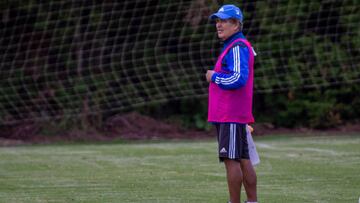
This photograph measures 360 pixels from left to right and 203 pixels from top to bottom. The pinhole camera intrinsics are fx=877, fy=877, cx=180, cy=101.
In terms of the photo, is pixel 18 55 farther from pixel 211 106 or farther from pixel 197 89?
pixel 211 106

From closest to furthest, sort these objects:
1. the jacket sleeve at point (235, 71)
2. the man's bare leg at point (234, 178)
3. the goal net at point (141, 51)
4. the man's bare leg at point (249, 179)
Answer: the jacket sleeve at point (235, 71), the man's bare leg at point (234, 178), the man's bare leg at point (249, 179), the goal net at point (141, 51)

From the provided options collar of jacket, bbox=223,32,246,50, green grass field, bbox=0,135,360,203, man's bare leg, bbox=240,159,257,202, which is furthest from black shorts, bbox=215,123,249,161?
green grass field, bbox=0,135,360,203

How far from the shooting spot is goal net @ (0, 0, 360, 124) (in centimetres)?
1418

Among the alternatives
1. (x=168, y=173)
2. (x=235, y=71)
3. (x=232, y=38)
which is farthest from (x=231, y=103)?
(x=168, y=173)

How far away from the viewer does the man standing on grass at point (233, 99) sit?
601 centimetres

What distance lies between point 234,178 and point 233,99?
0.55m

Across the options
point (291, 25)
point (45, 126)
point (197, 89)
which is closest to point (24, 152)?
point (45, 126)

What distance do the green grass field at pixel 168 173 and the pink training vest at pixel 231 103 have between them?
0.89m

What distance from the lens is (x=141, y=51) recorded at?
47.4 ft

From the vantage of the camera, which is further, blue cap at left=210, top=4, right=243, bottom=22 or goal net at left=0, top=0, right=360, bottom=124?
goal net at left=0, top=0, right=360, bottom=124

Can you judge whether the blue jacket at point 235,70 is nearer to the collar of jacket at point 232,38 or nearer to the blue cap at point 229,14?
the collar of jacket at point 232,38

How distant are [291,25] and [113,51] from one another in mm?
2950

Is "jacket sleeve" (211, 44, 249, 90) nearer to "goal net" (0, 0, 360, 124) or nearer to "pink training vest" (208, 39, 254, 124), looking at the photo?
"pink training vest" (208, 39, 254, 124)

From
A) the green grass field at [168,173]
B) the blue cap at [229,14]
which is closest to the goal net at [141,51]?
the green grass field at [168,173]
